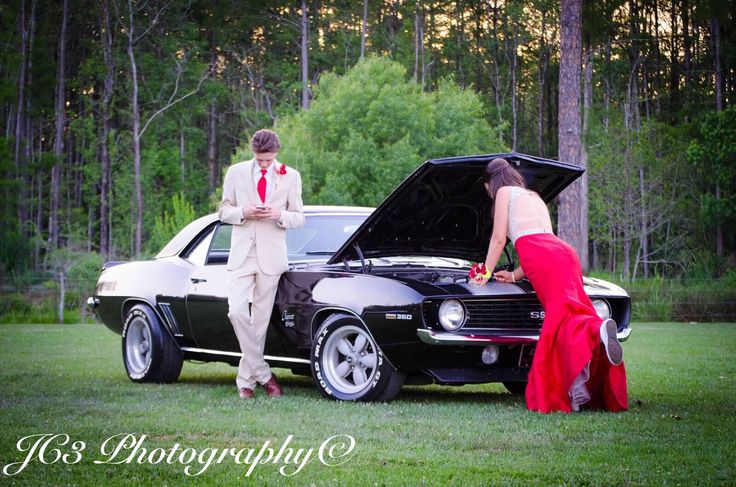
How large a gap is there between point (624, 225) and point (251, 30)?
29.2 m

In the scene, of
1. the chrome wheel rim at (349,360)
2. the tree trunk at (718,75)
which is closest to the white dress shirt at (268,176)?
the chrome wheel rim at (349,360)

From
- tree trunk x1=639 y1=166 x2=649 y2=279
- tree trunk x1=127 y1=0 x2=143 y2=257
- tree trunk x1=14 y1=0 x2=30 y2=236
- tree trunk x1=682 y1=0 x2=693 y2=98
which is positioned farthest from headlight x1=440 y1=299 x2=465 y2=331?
tree trunk x1=14 y1=0 x2=30 y2=236

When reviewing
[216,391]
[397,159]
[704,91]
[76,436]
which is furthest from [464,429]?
[704,91]

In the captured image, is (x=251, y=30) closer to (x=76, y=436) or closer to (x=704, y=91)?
(x=704, y=91)

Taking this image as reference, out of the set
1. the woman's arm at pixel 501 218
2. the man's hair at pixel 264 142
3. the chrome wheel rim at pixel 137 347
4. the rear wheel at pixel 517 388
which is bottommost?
the rear wheel at pixel 517 388

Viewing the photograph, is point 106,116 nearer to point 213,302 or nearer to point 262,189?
point 213,302

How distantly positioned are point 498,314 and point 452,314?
0.36 metres

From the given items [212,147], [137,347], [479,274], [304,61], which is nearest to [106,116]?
[304,61]

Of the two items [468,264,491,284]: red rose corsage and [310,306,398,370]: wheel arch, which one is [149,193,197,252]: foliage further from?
[468,264,491,284]: red rose corsage

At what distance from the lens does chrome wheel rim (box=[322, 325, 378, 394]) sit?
324 inches

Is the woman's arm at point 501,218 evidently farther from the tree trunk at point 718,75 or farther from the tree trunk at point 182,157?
the tree trunk at point 182,157

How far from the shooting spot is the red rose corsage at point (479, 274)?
7.94 m

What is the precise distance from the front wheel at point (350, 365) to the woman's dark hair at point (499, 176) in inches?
54.8

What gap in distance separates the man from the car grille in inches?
60.8
